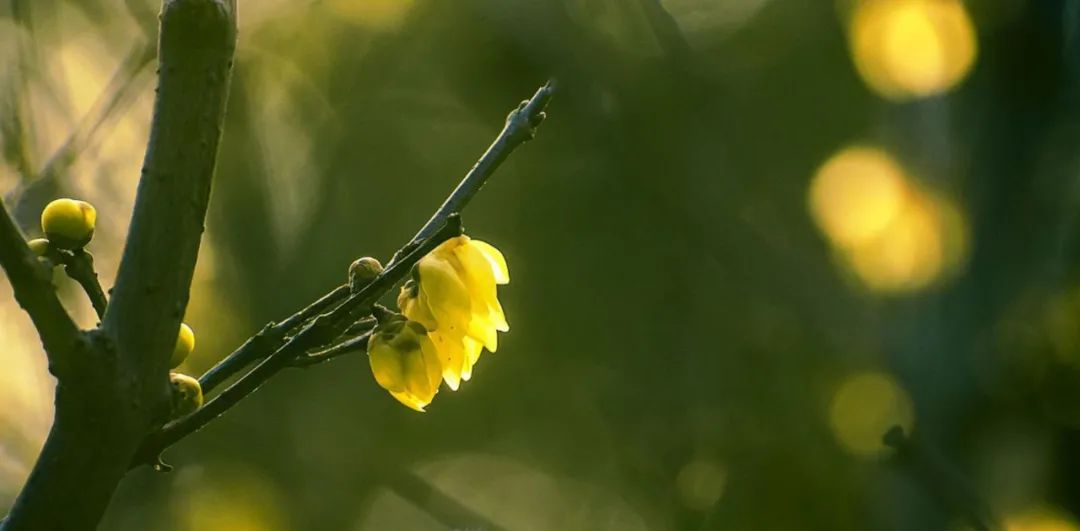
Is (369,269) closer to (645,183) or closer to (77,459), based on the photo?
(77,459)

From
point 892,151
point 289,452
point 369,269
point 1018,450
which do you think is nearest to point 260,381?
point 369,269

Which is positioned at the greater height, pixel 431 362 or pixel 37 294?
pixel 37 294

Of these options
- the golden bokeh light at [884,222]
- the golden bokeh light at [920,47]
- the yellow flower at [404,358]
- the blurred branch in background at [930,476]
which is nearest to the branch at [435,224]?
the yellow flower at [404,358]

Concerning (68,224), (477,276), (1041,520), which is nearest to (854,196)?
(1041,520)

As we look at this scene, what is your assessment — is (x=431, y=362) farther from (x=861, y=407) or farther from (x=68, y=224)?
(x=861, y=407)

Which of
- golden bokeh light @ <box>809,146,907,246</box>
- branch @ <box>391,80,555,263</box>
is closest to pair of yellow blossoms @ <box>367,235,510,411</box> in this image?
branch @ <box>391,80,555,263</box>

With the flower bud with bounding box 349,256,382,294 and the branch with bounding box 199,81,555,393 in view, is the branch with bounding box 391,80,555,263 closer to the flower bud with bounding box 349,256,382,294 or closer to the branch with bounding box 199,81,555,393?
the branch with bounding box 199,81,555,393

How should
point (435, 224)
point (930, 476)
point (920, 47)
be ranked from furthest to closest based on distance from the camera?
1. point (920, 47)
2. point (930, 476)
3. point (435, 224)

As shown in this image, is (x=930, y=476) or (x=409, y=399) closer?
(x=409, y=399)
